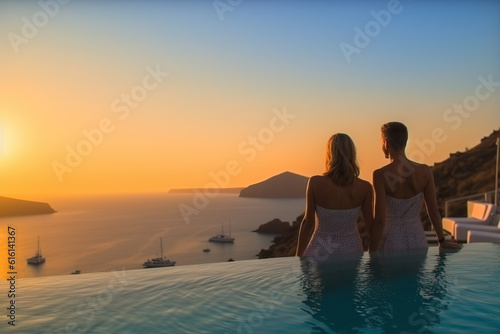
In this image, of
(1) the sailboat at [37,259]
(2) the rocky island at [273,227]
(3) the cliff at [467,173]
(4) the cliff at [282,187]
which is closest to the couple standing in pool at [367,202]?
(3) the cliff at [467,173]

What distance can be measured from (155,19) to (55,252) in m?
75.9

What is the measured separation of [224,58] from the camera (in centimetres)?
1388

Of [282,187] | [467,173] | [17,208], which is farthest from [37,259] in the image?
[467,173]

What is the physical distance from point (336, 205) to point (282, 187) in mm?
89269

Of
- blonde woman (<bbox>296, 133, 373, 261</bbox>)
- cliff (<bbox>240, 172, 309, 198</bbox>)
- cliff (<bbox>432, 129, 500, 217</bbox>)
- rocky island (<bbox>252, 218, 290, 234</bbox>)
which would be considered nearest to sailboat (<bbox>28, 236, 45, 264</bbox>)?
rocky island (<bbox>252, 218, 290, 234</bbox>)

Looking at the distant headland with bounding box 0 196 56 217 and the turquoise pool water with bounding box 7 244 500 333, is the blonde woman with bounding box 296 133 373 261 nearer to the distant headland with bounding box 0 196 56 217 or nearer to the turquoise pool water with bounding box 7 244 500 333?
the turquoise pool water with bounding box 7 244 500 333

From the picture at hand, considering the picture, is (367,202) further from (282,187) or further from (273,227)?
(273,227)

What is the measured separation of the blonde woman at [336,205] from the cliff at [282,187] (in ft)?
215

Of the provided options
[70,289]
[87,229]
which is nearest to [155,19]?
[70,289]

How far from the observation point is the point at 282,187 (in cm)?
9281

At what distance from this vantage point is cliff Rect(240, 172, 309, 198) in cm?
7962

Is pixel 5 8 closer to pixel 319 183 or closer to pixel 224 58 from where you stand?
pixel 224 58

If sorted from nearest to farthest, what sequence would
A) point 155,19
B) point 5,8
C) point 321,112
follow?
point 5,8, point 155,19, point 321,112

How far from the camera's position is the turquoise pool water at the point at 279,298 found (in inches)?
117
